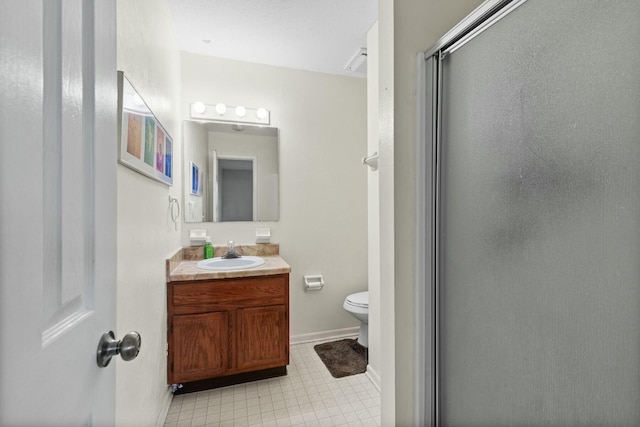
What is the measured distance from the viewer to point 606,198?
0.61 metres

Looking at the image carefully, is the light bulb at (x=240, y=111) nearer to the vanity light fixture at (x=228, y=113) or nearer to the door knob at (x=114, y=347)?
the vanity light fixture at (x=228, y=113)

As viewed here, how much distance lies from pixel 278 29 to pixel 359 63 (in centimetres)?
79

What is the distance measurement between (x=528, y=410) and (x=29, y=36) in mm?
1239

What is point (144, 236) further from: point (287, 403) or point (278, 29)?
point (278, 29)

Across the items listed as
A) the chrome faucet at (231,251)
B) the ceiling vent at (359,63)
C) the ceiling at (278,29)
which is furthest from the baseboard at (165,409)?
the ceiling vent at (359,63)

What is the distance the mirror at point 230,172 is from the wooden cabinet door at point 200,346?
0.88 meters

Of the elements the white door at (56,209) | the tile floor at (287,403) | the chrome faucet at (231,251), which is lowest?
the tile floor at (287,403)

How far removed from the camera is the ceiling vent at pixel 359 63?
2.44 meters

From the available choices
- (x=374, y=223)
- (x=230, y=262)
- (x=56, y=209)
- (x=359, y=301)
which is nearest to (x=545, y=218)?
(x=56, y=209)

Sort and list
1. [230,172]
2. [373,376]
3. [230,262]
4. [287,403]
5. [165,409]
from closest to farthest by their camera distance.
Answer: [165,409]
[287,403]
[373,376]
[230,262]
[230,172]

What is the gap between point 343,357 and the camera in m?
2.46

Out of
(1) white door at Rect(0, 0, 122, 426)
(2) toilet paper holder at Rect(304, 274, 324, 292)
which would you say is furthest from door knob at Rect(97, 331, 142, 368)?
(2) toilet paper holder at Rect(304, 274, 324, 292)

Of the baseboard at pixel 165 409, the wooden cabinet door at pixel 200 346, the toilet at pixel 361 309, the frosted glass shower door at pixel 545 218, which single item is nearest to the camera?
the frosted glass shower door at pixel 545 218

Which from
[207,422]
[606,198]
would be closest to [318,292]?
[207,422]
